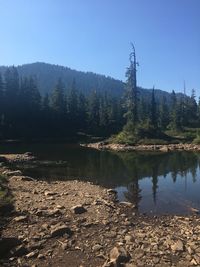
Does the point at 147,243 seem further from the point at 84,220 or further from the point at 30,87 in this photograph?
the point at 30,87

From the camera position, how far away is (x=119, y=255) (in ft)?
41.5

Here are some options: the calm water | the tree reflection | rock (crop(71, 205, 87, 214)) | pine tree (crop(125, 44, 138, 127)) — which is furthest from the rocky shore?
pine tree (crop(125, 44, 138, 127))

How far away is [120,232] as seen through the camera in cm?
1547

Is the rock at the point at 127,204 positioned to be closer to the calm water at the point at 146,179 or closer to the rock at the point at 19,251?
the calm water at the point at 146,179

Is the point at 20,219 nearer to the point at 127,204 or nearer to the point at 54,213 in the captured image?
the point at 54,213

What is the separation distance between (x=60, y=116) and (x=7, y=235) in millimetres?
106762

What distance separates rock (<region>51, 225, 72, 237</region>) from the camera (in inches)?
585

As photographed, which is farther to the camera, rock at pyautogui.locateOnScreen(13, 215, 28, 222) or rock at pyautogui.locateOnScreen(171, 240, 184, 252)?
rock at pyautogui.locateOnScreen(13, 215, 28, 222)

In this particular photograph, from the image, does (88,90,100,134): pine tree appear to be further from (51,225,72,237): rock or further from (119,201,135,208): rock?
(51,225,72,237): rock

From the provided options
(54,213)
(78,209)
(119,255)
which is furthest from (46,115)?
(119,255)

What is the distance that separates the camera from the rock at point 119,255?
12487 mm

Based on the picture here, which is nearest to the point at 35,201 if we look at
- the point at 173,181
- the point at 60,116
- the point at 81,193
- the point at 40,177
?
the point at 81,193

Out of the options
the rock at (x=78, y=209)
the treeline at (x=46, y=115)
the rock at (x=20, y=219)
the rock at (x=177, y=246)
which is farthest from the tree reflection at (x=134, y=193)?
the treeline at (x=46, y=115)

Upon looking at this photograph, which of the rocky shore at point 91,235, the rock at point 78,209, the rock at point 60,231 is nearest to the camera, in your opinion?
the rocky shore at point 91,235
